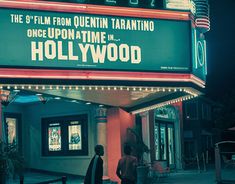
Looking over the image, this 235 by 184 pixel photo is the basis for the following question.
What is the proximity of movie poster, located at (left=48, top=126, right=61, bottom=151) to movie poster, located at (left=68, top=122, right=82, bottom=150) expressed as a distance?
0.58 m

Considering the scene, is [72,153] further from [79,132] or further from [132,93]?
[132,93]

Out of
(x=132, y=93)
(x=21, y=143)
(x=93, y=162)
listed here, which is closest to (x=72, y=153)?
(x=21, y=143)

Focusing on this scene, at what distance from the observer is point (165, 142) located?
2795 centimetres

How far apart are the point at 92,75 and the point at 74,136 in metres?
8.65

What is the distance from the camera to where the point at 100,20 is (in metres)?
13.8

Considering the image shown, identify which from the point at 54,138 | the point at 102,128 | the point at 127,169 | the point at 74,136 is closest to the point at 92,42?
the point at 127,169

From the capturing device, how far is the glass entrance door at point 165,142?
1054 inches

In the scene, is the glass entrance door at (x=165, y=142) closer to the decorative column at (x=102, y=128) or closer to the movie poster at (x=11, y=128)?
the decorative column at (x=102, y=128)

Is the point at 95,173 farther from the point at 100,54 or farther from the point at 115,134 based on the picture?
the point at 115,134

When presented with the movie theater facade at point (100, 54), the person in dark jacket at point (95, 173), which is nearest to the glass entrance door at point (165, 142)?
the movie theater facade at point (100, 54)

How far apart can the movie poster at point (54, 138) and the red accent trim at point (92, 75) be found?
8.75 meters

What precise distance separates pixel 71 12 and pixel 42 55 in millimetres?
1453

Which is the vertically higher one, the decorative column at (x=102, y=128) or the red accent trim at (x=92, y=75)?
the red accent trim at (x=92, y=75)

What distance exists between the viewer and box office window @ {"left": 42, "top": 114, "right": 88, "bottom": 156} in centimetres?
2148
